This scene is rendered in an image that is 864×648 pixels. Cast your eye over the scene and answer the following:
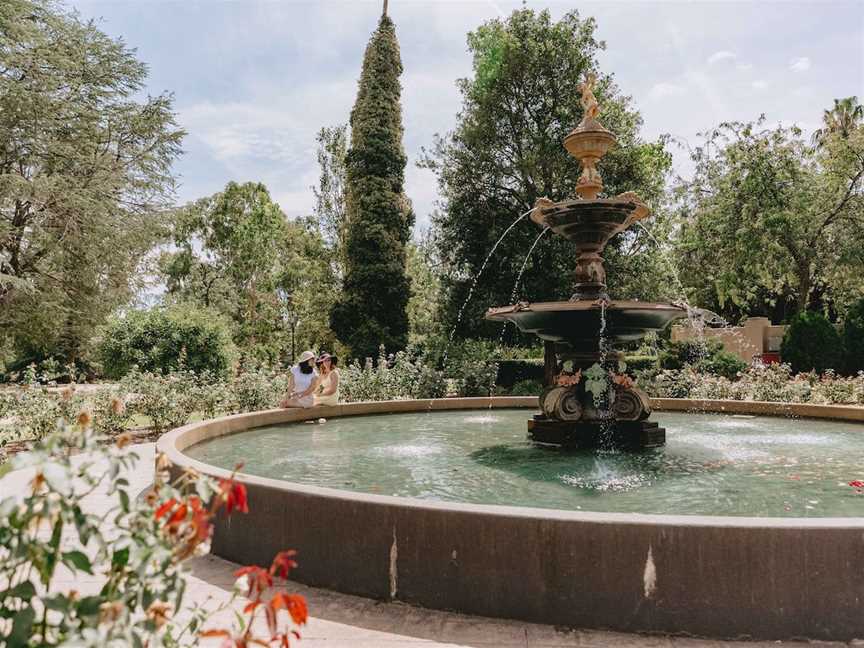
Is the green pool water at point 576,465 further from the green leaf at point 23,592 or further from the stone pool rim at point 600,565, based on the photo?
the green leaf at point 23,592

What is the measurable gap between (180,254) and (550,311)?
4209 cm

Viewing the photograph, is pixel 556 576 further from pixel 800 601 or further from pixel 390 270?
pixel 390 270

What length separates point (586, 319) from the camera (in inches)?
300

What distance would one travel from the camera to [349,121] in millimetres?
30906

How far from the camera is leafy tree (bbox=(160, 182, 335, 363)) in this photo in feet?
128

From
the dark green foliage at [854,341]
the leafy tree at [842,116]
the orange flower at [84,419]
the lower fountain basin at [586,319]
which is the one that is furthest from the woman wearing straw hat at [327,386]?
the leafy tree at [842,116]

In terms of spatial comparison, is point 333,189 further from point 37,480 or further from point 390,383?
point 37,480

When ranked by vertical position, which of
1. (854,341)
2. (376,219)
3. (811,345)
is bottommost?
(811,345)

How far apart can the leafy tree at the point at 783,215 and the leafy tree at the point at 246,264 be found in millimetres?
20432

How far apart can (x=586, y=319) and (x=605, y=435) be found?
1394 millimetres

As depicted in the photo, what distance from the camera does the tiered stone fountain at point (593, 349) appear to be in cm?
763

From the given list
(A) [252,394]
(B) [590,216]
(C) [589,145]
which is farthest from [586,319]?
(A) [252,394]

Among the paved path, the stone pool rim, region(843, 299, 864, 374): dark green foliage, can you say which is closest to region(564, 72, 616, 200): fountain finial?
the stone pool rim

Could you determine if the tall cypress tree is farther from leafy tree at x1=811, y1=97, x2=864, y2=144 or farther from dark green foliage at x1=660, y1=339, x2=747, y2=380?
leafy tree at x1=811, y1=97, x2=864, y2=144
